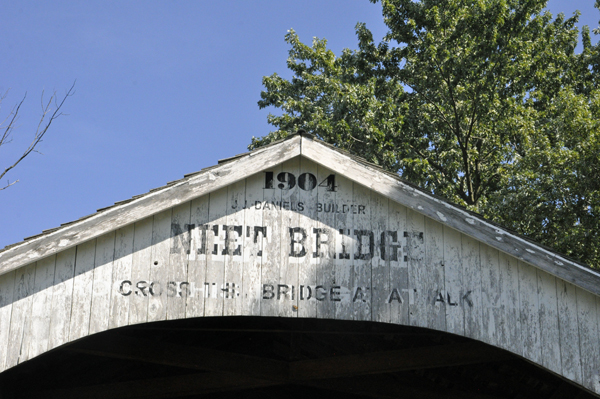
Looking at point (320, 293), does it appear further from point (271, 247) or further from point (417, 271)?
point (417, 271)

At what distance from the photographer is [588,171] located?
15.9 metres

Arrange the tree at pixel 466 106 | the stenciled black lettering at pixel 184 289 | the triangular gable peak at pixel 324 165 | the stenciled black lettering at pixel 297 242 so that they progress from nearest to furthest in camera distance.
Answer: the triangular gable peak at pixel 324 165 < the stenciled black lettering at pixel 184 289 < the stenciled black lettering at pixel 297 242 < the tree at pixel 466 106

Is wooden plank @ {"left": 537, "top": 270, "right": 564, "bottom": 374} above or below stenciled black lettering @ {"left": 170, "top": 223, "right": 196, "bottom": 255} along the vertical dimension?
below

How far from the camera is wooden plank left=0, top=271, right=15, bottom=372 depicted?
591 cm

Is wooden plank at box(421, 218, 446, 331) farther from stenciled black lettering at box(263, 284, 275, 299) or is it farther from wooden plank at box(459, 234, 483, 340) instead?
stenciled black lettering at box(263, 284, 275, 299)

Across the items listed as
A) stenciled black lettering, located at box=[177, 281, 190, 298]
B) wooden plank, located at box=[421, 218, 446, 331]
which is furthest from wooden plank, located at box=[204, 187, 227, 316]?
wooden plank, located at box=[421, 218, 446, 331]

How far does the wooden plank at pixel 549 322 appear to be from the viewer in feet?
20.8

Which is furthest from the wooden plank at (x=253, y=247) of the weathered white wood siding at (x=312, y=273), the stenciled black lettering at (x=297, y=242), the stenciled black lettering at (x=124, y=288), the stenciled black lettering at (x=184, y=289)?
the stenciled black lettering at (x=124, y=288)

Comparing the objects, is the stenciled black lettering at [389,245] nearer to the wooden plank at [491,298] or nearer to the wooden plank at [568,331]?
the wooden plank at [491,298]

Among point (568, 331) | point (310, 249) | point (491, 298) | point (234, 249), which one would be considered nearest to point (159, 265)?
point (234, 249)

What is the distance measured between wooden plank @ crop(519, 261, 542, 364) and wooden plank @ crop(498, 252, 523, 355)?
0.04 m

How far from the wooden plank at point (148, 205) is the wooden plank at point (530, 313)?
259 centimetres

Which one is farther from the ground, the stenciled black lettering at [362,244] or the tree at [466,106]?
the tree at [466,106]

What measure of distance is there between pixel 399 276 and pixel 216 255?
182cm
